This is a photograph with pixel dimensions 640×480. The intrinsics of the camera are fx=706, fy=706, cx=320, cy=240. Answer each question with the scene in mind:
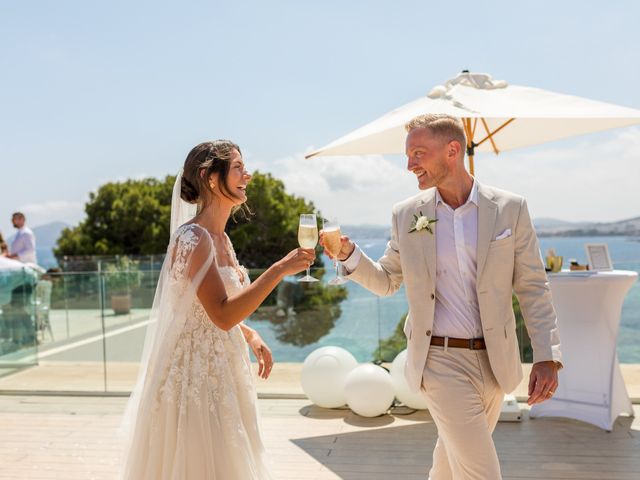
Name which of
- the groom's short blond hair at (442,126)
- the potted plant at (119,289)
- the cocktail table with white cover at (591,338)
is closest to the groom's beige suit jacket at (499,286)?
the groom's short blond hair at (442,126)

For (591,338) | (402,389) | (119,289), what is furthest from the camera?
(119,289)

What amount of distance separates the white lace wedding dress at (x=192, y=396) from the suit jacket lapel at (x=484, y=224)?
3.10ft

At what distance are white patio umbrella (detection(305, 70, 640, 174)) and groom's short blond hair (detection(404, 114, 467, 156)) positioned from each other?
166 centimetres

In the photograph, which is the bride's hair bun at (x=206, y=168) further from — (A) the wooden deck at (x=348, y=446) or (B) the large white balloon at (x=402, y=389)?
(B) the large white balloon at (x=402, y=389)

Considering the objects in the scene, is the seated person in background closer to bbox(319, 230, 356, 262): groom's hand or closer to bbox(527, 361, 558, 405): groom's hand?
bbox(319, 230, 356, 262): groom's hand

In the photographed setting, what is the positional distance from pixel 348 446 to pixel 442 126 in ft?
9.19

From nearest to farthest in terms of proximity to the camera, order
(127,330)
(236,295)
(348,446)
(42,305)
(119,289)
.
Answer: (236,295) → (348,446) → (127,330) → (119,289) → (42,305)

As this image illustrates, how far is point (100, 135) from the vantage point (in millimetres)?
87250

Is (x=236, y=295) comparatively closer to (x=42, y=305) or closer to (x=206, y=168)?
(x=206, y=168)

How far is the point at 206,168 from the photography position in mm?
2746

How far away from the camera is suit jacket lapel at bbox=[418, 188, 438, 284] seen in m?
2.75

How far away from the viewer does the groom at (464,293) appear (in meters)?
2.65

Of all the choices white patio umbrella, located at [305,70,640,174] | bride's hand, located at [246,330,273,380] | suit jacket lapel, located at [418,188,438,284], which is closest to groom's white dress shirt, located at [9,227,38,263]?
white patio umbrella, located at [305,70,640,174]

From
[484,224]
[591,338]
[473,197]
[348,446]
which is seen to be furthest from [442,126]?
[591,338]
